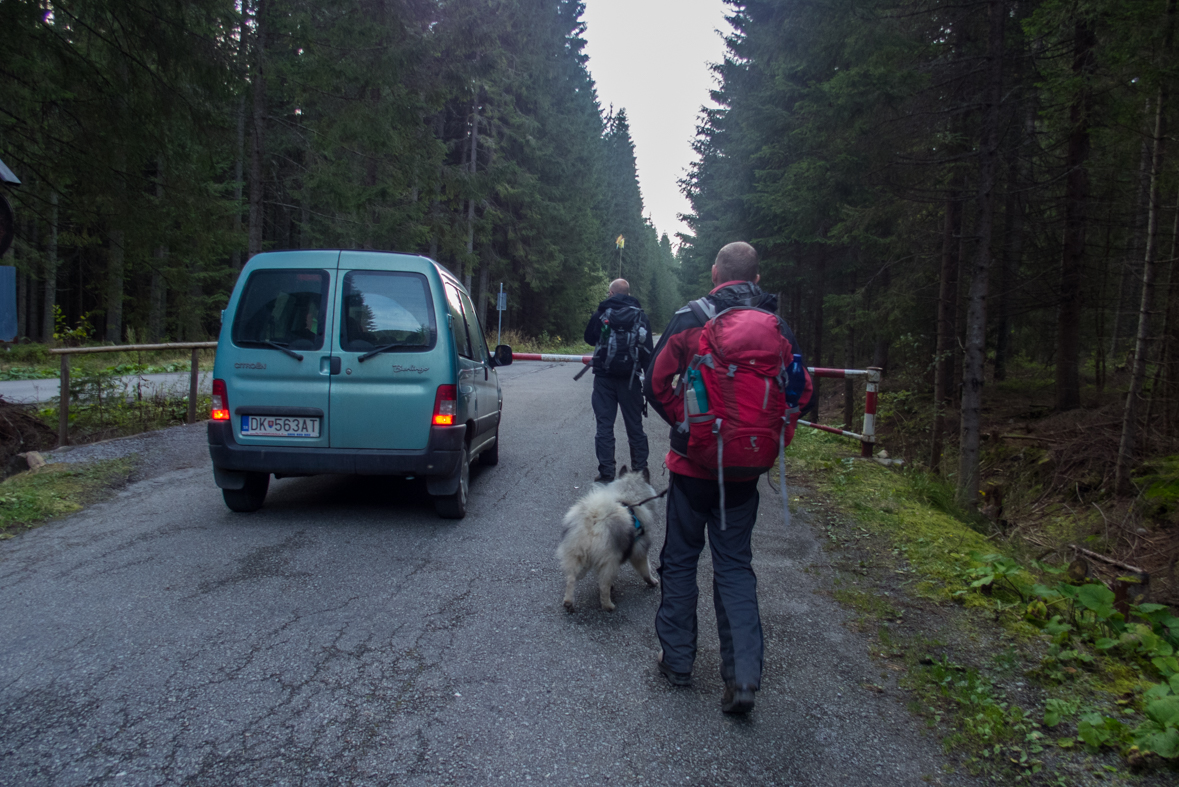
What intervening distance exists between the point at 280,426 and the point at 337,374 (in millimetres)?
598

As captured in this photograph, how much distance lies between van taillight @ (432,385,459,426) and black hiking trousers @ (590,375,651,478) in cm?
196

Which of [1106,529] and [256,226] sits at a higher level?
[256,226]

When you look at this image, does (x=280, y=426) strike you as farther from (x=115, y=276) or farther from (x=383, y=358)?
(x=115, y=276)

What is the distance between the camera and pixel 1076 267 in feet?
40.4

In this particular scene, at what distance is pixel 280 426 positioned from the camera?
17.8 ft

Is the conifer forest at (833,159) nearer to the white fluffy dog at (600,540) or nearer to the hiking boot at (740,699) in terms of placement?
the white fluffy dog at (600,540)

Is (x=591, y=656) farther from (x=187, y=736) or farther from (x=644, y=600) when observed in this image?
(x=187, y=736)

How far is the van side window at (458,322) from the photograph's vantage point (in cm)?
602

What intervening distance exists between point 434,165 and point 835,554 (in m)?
15.1

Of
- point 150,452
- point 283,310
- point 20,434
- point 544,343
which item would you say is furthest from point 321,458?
point 544,343

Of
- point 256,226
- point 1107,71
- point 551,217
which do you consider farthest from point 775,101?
point 551,217

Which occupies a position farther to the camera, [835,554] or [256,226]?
[256,226]

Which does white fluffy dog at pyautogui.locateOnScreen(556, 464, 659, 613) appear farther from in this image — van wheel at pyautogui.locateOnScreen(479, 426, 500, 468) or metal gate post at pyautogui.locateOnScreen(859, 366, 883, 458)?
metal gate post at pyautogui.locateOnScreen(859, 366, 883, 458)

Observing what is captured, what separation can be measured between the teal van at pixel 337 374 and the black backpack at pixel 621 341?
70.8 inches
